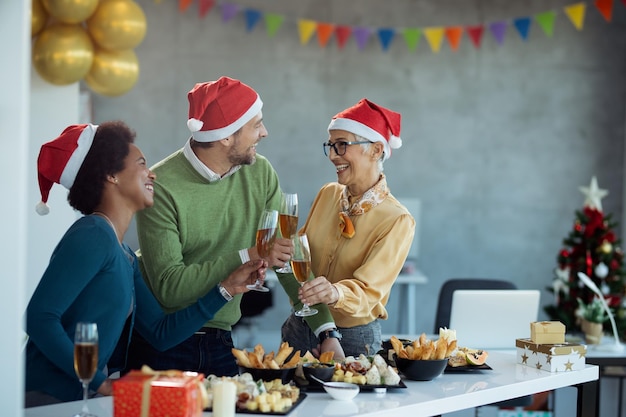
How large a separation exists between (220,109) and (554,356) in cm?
132

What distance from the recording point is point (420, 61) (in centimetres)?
763

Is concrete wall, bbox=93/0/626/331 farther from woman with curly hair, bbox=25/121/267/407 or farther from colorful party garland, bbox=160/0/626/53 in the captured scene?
woman with curly hair, bbox=25/121/267/407

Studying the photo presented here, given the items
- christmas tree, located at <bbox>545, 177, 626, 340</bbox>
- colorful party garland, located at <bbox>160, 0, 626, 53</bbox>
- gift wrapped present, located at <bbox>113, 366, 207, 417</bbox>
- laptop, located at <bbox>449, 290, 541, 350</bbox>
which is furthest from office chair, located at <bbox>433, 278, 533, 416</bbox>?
colorful party garland, located at <bbox>160, 0, 626, 53</bbox>

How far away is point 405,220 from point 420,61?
197 inches

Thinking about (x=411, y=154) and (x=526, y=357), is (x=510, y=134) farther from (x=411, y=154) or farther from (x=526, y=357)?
(x=526, y=357)

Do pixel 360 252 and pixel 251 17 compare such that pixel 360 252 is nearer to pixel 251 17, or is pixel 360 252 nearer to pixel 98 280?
pixel 98 280

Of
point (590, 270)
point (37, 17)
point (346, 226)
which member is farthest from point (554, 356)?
point (37, 17)

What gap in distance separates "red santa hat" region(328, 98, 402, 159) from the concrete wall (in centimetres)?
445

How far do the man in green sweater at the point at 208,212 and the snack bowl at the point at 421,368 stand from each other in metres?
0.34

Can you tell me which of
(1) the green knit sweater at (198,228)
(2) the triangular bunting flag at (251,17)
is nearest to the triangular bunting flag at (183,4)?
(2) the triangular bunting flag at (251,17)

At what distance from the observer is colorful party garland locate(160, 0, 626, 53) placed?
740cm

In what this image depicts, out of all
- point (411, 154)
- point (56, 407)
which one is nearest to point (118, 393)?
point (56, 407)

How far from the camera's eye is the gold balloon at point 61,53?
4.75m

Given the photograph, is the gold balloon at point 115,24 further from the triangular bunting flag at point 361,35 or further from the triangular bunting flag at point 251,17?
the triangular bunting flag at point 361,35
